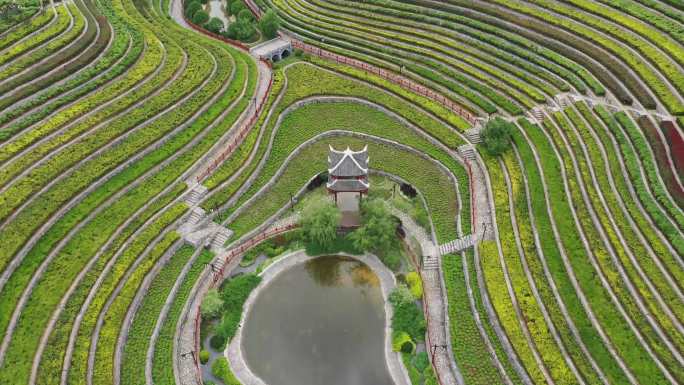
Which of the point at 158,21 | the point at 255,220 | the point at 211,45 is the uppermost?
the point at 158,21

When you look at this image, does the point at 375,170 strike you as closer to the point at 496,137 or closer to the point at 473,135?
the point at 473,135

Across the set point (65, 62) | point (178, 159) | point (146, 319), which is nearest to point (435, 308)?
point (146, 319)

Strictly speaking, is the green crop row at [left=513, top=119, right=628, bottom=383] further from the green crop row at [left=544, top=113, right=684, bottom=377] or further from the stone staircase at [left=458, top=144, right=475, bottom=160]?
the stone staircase at [left=458, top=144, right=475, bottom=160]

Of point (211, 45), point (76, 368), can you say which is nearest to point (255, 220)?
point (76, 368)

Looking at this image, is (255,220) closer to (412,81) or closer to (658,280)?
(412,81)

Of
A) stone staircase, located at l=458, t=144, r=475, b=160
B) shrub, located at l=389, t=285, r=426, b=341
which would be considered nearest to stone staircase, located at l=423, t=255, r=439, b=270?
shrub, located at l=389, t=285, r=426, b=341

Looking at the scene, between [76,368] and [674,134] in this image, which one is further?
[674,134]

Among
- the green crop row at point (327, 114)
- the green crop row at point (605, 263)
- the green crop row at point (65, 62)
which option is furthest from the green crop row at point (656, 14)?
the green crop row at point (65, 62)
